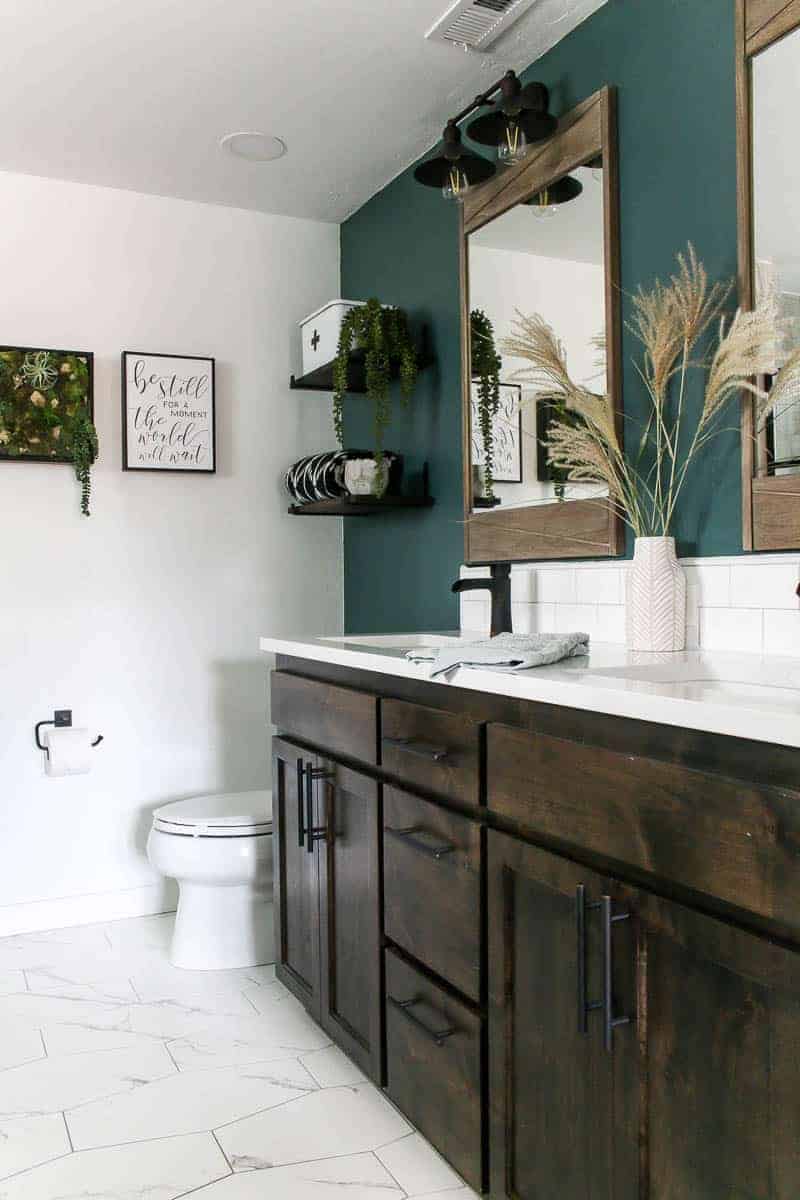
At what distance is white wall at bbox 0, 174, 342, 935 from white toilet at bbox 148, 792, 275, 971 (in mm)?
476

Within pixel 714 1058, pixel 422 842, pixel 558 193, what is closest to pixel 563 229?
pixel 558 193

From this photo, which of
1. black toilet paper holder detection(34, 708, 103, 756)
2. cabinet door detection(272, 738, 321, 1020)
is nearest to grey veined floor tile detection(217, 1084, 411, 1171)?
cabinet door detection(272, 738, 321, 1020)

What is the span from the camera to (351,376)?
3.20 metres

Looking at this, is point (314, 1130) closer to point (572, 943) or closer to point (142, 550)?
point (572, 943)

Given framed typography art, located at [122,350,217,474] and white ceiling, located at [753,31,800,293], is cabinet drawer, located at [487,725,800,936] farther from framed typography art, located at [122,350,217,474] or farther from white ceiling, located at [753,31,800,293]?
framed typography art, located at [122,350,217,474]

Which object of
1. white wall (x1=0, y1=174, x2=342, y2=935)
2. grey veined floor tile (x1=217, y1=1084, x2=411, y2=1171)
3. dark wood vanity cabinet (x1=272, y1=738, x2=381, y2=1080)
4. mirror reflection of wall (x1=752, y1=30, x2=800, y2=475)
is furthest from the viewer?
white wall (x1=0, y1=174, x2=342, y2=935)

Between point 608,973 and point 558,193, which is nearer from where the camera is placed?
point 608,973

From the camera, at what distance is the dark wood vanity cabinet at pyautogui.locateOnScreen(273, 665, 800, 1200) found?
3.51ft

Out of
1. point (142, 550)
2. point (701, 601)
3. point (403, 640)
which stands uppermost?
point (142, 550)

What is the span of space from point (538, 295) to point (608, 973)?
1622mm

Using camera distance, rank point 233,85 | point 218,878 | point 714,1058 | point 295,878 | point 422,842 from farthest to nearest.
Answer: point 218,878 → point 233,85 → point 295,878 → point 422,842 → point 714,1058

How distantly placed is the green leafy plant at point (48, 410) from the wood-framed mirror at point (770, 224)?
6.96 ft

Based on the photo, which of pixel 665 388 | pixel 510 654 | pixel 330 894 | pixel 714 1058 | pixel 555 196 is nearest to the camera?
pixel 714 1058

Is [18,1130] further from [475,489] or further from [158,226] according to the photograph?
[158,226]
